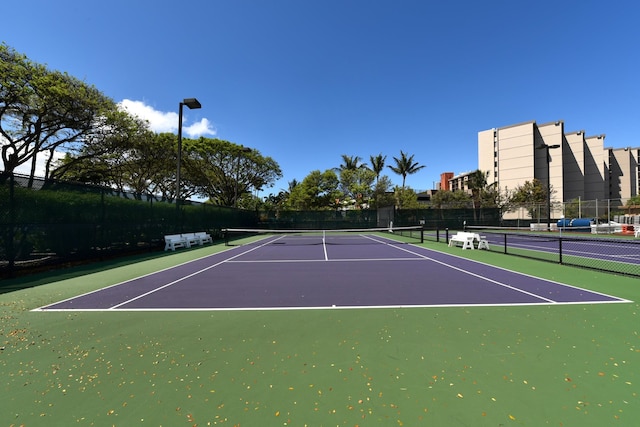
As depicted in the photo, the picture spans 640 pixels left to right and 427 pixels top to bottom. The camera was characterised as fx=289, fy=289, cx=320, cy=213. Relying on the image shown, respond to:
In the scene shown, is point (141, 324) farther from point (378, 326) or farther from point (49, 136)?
point (49, 136)

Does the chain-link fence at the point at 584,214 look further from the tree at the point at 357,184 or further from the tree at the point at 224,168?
the tree at the point at 224,168

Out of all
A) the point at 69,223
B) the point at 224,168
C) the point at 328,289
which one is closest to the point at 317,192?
the point at 224,168

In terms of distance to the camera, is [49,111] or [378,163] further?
[378,163]

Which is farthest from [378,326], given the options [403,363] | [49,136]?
[49,136]

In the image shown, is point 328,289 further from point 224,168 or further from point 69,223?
point 224,168

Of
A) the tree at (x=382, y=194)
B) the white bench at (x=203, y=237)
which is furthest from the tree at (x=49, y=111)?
the tree at (x=382, y=194)

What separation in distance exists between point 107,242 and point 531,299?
14.2 meters

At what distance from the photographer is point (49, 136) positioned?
62.4ft

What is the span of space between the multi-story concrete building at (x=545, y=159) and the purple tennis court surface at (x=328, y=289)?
221 ft

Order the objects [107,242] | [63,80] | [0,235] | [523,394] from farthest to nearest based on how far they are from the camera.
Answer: [63,80], [107,242], [0,235], [523,394]

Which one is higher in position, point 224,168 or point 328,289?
point 224,168

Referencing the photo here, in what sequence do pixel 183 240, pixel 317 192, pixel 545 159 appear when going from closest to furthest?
pixel 183 240, pixel 317 192, pixel 545 159

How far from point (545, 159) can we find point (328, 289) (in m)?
84.1

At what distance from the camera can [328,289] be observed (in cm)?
647
